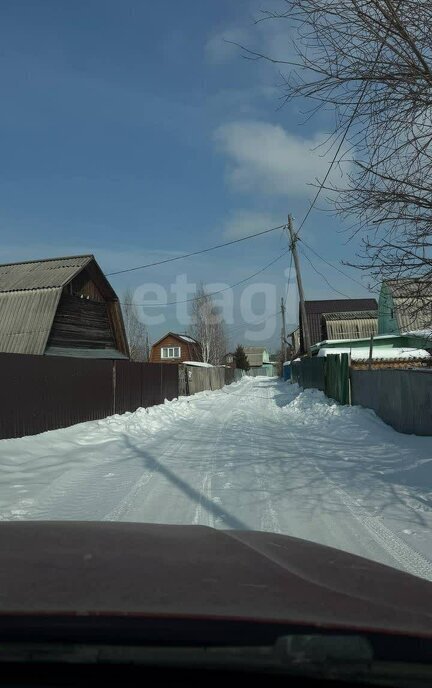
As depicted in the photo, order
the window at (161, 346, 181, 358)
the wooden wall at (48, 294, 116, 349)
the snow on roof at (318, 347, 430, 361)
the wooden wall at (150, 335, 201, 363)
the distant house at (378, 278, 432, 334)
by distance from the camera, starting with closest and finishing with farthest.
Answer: the distant house at (378, 278, 432, 334) → the wooden wall at (48, 294, 116, 349) → the snow on roof at (318, 347, 430, 361) → the wooden wall at (150, 335, 201, 363) → the window at (161, 346, 181, 358)

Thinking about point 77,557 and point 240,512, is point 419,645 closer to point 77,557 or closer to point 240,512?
point 77,557

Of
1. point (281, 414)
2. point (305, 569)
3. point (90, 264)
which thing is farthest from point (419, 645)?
point (90, 264)

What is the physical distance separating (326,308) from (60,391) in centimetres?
4985

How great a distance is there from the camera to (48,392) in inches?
489

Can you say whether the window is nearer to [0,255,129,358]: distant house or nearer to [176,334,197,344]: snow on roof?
[176,334,197,344]: snow on roof

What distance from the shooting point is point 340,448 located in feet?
35.7

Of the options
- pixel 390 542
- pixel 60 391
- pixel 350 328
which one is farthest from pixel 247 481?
pixel 350 328

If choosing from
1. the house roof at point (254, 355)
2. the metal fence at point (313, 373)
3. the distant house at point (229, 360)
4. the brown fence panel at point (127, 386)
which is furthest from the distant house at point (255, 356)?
the brown fence panel at point (127, 386)

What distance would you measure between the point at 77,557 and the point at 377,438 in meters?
10.3

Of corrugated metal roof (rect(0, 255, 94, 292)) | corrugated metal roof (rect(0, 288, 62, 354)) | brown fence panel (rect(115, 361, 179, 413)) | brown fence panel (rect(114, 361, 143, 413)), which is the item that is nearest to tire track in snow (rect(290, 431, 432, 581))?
brown fence panel (rect(114, 361, 143, 413))

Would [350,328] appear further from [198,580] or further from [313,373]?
[198,580]

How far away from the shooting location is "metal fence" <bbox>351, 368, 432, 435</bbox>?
10.8 meters

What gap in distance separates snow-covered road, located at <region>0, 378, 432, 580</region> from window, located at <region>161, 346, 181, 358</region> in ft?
171

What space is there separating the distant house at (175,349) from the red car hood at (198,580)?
62.3 m
